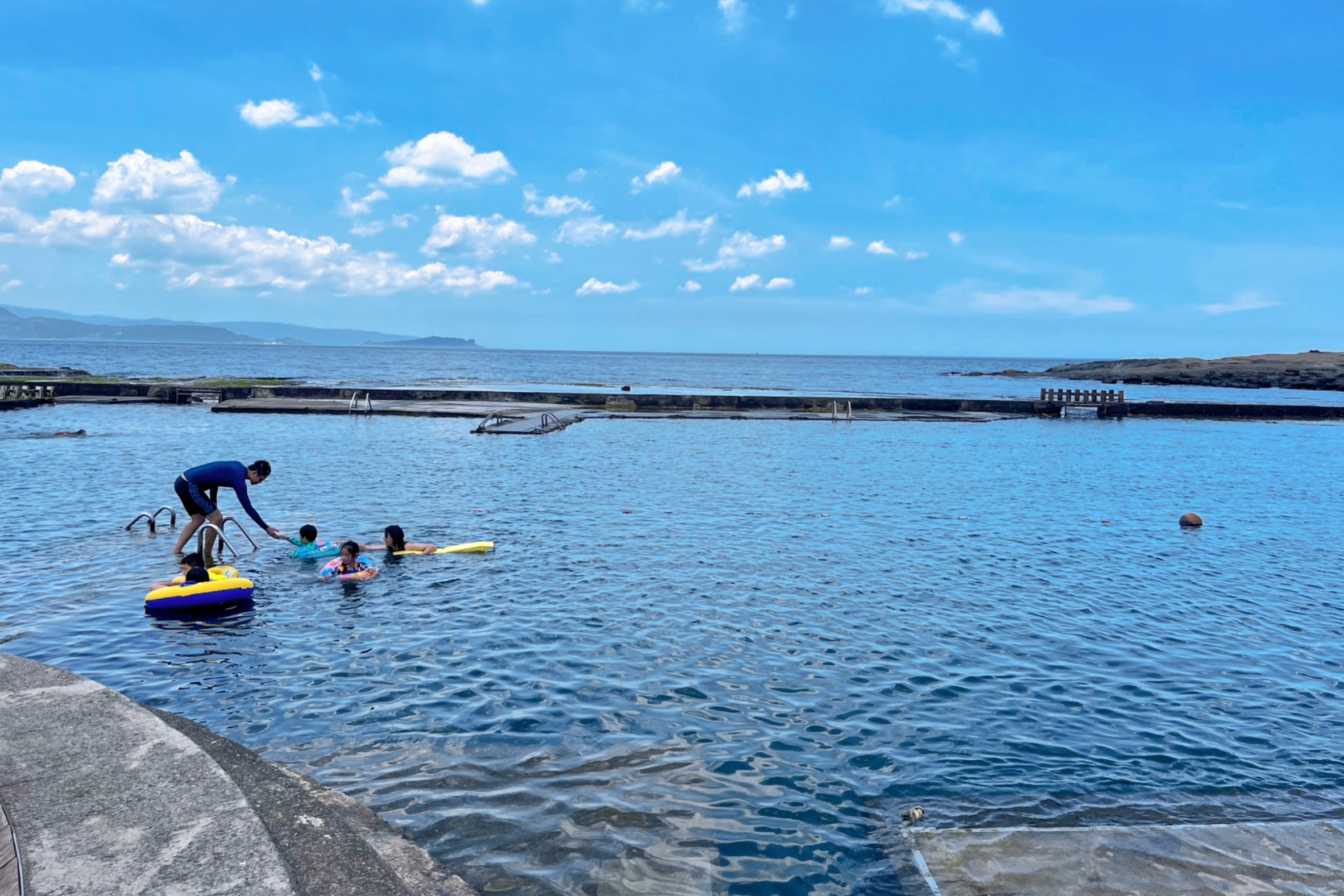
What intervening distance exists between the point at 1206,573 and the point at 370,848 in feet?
49.7

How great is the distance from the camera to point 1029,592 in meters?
14.0

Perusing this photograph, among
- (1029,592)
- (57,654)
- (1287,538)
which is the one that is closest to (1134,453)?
(1287,538)

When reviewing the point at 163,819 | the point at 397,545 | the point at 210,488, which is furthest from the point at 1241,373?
the point at 163,819

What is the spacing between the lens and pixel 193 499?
46.0 feet

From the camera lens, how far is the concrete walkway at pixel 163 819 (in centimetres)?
457

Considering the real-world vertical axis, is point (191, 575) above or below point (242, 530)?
below

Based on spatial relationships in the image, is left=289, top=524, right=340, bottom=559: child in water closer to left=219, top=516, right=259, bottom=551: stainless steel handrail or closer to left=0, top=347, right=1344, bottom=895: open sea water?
left=0, top=347, right=1344, bottom=895: open sea water

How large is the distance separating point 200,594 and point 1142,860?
11.3 meters

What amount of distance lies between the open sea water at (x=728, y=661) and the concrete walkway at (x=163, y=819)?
2.07 ft

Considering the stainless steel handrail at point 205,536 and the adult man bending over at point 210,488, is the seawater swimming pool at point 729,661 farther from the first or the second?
the adult man bending over at point 210,488

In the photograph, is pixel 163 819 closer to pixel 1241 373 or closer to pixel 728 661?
pixel 728 661

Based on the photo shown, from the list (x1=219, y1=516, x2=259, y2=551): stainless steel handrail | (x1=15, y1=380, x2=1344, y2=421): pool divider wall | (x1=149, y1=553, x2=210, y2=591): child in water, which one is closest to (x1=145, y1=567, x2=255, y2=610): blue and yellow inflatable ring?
(x1=149, y1=553, x2=210, y2=591): child in water

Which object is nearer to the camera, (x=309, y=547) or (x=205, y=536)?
(x=205, y=536)

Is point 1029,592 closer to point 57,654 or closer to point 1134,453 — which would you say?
point 57,654
